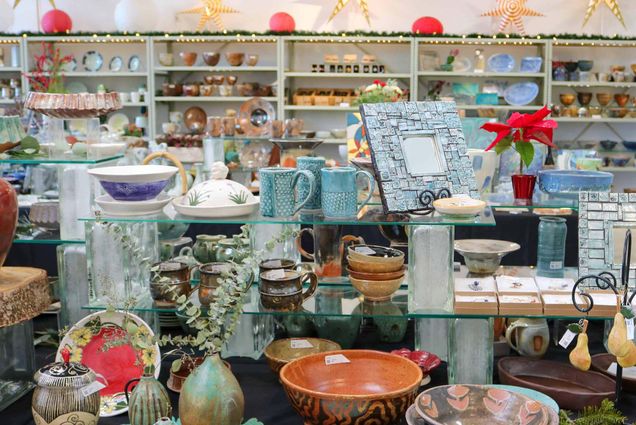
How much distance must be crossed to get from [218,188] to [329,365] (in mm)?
548

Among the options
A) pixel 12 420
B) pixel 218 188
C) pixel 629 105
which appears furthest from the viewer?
pixel 629 105

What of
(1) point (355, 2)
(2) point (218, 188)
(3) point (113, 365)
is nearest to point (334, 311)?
(2) point (218, 188)

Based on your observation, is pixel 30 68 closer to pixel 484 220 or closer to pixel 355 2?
pixel 355 2

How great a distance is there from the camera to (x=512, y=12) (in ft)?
22.4

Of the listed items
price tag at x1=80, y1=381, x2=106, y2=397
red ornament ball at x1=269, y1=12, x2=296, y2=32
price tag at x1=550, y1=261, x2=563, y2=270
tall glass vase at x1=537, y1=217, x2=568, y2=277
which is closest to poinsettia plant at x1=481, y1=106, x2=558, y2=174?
tall glass vase at x1=537, y1=217, x2=568, y2=277

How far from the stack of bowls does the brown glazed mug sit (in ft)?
0.48

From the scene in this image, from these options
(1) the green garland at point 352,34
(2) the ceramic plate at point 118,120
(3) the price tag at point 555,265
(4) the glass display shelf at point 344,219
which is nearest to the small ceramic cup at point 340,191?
(4) the glass display shelf at point 344,219

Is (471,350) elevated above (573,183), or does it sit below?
below

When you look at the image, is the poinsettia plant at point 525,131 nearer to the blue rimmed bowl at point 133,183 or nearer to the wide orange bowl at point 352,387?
the wide orange bowl at point 352,387

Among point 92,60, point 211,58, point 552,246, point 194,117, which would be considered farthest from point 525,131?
point 92,60

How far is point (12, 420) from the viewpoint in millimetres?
1922

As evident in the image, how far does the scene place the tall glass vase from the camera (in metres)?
2.15

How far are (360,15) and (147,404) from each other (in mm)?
6072

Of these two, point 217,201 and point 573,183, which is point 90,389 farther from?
point 573,183
